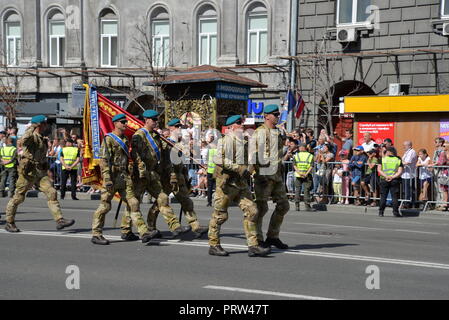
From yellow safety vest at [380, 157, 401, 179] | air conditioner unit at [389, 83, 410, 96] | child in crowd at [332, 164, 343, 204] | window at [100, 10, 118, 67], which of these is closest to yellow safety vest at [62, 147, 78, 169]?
child in crowd at [332, 164, 343, 204]

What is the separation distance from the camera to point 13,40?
34.0 meters

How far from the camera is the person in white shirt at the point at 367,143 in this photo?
748 inches

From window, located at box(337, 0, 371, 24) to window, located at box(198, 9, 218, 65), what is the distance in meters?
5.52

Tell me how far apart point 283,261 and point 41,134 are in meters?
5.22

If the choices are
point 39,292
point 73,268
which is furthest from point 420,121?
point 39,292

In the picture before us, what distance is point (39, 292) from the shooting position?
7.67 metres

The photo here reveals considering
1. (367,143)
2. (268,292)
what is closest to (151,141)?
(268,292)

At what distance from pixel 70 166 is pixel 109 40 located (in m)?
12.8

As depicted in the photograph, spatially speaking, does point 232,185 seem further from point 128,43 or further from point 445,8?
point 128,43

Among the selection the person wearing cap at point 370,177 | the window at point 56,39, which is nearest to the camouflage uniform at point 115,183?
the person wearing cap at point 370,177

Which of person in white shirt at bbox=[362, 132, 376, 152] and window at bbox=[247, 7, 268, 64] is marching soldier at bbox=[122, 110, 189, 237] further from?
window at bbox=[247, 7, 268, 64]

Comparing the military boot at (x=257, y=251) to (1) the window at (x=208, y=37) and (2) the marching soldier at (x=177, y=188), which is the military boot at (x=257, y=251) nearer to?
(2) the marching soldier at (x=177, y=188)

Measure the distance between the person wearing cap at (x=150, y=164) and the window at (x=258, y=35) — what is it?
18.4m

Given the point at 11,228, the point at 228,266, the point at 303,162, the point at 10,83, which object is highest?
the point at 10,83
